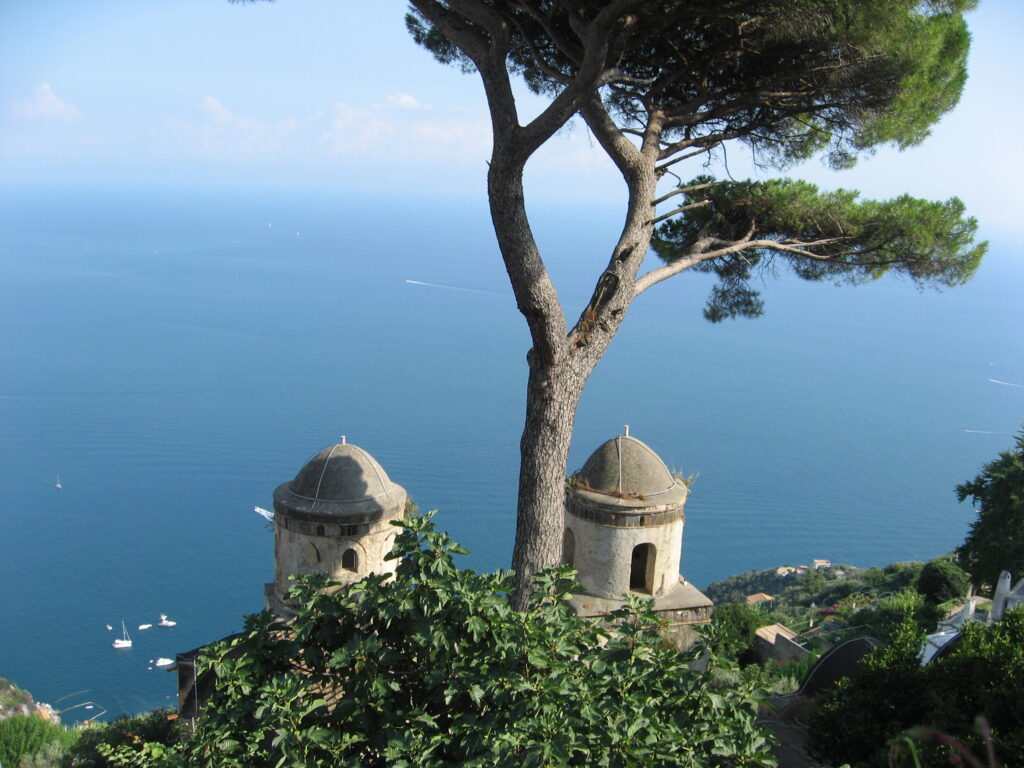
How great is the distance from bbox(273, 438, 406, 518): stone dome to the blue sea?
17.4 metres

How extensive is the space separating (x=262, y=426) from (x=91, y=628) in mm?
15278

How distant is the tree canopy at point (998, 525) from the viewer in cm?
1067

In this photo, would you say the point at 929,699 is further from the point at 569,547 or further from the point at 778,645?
the point at 778,645

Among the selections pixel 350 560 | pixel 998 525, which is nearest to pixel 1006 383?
pixel 998 525

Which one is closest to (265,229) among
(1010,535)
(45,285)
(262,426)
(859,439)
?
(45,285)

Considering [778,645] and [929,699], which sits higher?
[929,699]

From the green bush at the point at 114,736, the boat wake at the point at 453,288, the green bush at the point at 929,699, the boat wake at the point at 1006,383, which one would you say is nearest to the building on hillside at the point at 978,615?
the green bush at the point at 929,699

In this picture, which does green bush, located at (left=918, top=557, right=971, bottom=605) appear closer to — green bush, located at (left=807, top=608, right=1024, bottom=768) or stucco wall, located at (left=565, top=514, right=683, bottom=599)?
stucco wall, located at (left=565, top=514, right=683, bottom=599)

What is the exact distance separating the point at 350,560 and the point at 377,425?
3218 centimetres

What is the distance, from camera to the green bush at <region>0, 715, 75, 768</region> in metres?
11.2

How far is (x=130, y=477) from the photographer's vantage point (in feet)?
116

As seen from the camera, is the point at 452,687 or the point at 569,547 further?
the point at 569,547

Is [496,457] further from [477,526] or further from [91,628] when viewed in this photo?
[91,628]

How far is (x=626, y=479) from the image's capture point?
7785mm
